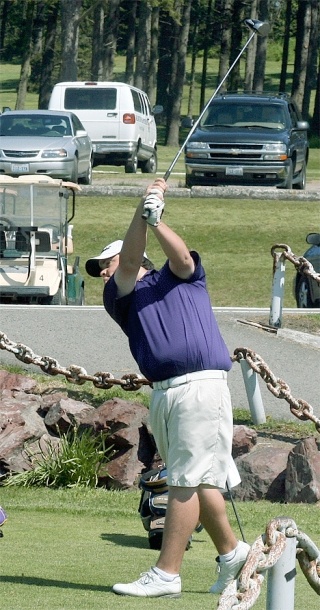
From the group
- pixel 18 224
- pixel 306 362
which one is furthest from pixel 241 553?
pixel 18 224

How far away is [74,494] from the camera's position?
8469 millimetres

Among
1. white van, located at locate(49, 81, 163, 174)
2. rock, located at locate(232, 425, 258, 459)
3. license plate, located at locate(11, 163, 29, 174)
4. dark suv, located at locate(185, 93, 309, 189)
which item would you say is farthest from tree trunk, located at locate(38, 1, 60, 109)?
rock, located at locate(232, 425, 258, 459)

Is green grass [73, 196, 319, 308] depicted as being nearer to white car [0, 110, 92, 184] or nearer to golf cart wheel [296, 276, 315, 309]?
golf cart wheel [296, 276, 315, 309]

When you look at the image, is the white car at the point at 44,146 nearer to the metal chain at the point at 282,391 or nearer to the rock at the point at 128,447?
the rock at the point at 128,447

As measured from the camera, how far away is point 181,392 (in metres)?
5.26

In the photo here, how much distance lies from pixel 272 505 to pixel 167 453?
2.85 m

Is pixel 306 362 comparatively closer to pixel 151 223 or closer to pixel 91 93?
pixel 151 223

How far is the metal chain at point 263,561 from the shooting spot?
11.2ft

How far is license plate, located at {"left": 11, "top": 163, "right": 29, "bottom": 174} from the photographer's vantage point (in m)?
24.4

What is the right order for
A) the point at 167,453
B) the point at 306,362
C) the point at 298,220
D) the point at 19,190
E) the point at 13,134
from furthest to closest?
the point at 13,134
the point at 298,220
the point at 19,190
the point at 306,362
the point at 167,453

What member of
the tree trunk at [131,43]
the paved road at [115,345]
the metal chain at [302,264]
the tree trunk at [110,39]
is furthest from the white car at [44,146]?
the tree trunk at [131,43]

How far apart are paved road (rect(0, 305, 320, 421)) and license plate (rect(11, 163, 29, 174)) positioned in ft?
35.2

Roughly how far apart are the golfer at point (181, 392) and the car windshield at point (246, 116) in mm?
19401

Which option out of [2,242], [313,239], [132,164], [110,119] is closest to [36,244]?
[2,242]
